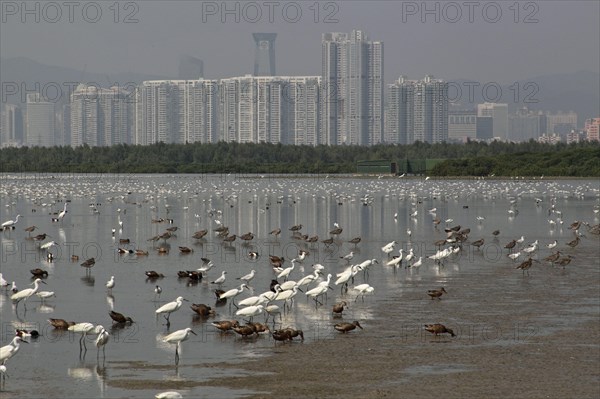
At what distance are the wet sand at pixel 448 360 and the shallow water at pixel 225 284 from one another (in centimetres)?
11

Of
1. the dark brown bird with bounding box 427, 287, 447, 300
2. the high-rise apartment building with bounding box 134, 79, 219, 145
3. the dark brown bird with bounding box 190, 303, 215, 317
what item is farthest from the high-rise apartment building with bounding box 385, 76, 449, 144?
the dark brown bird with bounding box 190, 303, 215, 317

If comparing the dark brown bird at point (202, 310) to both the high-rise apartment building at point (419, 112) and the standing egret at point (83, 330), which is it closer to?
the standing egret at point (83, 330)

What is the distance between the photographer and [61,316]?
16.3m

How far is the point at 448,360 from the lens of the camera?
13078 millimetres

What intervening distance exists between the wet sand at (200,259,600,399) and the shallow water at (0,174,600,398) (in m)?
0.11

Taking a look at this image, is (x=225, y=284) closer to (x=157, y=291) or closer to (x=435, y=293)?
(x=157, y=291)

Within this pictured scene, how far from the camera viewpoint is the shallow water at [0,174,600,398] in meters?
12.6

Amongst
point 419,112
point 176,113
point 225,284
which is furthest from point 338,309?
point 176,113

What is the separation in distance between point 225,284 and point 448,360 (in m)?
7.65

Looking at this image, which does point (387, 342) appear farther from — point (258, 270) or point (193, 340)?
point (258, 270)

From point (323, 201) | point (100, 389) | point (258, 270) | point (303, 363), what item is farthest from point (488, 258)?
point (323, 201)

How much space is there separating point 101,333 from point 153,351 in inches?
34.5

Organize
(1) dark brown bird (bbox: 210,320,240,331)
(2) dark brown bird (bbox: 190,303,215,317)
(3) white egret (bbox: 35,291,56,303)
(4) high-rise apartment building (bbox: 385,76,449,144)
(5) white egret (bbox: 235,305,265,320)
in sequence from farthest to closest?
1. (4) high-rise apartment building (bbox: 385,76,449,144)
2. (3) white egret (bbox: 35,291,56,303)
3. (2) dark brown bird (bbox: 190,303,215,317)
4. (5) white egret (bbox: 235,305,265,320)
5. (1) dark brown bird (bbox: 210,320,240,331)

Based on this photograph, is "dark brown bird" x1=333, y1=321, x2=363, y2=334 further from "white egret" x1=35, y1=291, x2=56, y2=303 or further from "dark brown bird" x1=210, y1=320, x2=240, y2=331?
"white egret" x1=35, y1=291, x2=56, y2=303
